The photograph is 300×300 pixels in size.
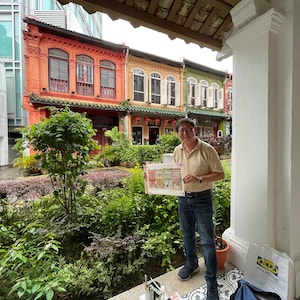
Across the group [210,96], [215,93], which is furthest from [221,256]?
[215,93]

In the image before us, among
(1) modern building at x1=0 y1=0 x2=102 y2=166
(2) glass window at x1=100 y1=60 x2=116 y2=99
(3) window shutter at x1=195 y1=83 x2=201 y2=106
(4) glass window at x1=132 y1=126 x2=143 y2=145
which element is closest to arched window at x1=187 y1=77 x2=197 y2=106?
(3) window shutter at x1=195 y1=83 x2=201 y2=106

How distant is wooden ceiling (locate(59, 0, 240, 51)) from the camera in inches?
59.9

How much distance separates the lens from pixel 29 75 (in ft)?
25.1

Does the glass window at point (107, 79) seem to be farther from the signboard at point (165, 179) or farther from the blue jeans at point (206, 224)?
the blue jeans at point (206, 224)

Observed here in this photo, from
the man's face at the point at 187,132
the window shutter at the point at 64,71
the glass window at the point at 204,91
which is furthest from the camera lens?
the glass window at the point at 204,91

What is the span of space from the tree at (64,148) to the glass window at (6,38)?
507 centimetres

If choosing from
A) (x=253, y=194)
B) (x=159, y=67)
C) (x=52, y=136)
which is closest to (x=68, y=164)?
(x=52, y=136)

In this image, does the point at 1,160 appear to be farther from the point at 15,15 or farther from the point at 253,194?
the point at 253,194

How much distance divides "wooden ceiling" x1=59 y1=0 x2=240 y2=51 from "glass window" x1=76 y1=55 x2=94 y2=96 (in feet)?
26.3

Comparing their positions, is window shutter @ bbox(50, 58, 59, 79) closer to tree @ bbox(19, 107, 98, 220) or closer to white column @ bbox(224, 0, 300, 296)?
tree @ bbox(19, 107, 98, 220)

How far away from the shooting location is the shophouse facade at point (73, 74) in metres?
7.68

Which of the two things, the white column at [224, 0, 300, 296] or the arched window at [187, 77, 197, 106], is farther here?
the arched window at [187, 77, 197, 106]

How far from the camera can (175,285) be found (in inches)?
60.4

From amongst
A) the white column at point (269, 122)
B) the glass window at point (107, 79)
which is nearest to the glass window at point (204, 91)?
the glass window at point (107, 79)
